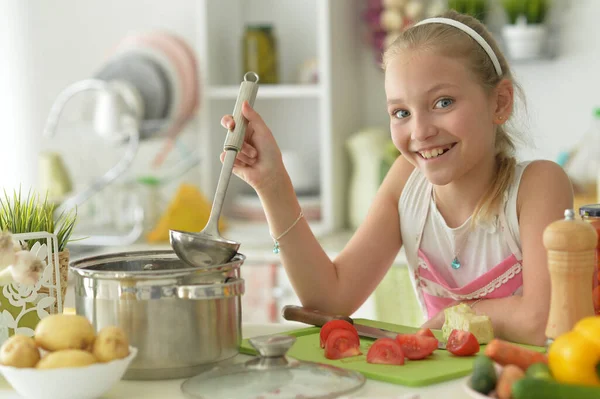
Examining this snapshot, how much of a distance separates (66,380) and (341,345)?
1.15 ft

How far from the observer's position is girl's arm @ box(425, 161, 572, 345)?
48.6 inches

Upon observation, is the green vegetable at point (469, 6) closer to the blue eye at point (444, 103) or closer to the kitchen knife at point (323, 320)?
the blue eye at point (444, 103)

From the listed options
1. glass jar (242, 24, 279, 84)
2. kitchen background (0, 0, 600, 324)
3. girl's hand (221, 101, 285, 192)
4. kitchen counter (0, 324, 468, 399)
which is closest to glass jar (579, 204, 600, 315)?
kitchen counter (0, 324, 468, 399)

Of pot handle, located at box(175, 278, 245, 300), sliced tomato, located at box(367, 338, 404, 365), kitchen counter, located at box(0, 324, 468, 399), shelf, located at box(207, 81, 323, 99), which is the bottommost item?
kitchen counter, located at box(0, 324, 468, 399)

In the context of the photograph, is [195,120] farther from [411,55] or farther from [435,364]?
[435,364]

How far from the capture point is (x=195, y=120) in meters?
3.15

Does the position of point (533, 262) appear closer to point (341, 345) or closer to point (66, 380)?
point (341, 345)

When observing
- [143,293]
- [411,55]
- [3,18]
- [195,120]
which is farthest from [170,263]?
[3,18]

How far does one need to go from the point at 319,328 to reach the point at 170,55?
6.64 feet

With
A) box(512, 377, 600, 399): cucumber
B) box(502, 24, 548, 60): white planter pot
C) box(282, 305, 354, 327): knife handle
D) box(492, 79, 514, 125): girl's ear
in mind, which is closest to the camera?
box(512, 377, 600, 399): cucumber

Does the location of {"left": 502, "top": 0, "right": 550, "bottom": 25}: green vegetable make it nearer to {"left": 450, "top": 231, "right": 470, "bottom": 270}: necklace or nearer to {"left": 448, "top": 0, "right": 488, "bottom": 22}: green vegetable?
{"left": 448, "top": 0, "right": 488, "bottom": 22}: green vegetable

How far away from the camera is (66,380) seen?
0.91 m

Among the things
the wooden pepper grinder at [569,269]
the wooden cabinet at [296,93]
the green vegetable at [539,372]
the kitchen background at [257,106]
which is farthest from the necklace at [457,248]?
the wooden cabinet at [296,93]

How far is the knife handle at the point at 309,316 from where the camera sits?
126 centimetres
